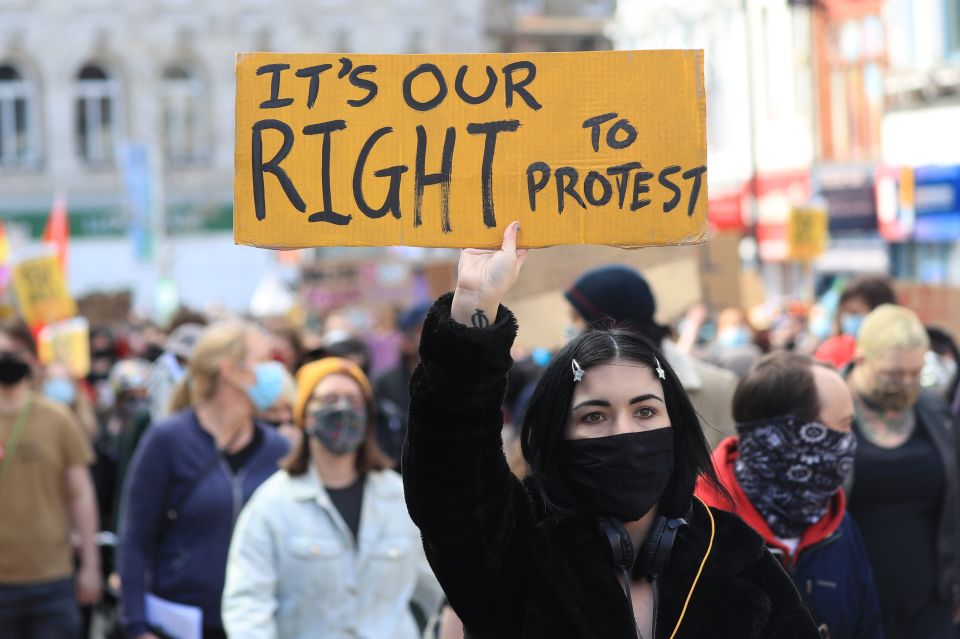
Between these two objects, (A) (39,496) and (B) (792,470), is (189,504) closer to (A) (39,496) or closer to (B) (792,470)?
(A) (39,496)

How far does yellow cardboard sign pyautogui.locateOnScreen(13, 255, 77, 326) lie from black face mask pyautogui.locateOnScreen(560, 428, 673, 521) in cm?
1052

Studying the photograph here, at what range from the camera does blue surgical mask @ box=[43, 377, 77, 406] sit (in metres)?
9.83

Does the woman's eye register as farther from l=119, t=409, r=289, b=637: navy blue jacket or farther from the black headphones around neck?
l=119, t=409, r=289, b=637: navy blue jacket

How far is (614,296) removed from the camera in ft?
18.0

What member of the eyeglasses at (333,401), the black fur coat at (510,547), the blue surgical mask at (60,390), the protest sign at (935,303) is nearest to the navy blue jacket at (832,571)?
the black fur coat at (510,547)

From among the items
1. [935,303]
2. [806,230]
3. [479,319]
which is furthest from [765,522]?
[806,230]

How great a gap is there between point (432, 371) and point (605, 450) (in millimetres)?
409

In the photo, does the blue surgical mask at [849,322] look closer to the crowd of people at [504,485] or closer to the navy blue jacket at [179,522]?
the crowd of people at [504,485]

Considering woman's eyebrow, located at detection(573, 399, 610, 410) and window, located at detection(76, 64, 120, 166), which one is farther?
window, located at detection(76, 64, 120, 166)

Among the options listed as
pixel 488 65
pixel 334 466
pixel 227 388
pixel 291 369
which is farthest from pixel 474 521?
pixel 291 369

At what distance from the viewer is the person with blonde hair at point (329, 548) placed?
4992mm

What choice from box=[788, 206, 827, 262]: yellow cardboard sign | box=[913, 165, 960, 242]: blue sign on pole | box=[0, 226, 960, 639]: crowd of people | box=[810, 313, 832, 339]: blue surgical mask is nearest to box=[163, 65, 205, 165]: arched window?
box=[913, 165, 960, 242]: blue sign on pole

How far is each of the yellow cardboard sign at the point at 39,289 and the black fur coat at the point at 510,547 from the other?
10.5 meters

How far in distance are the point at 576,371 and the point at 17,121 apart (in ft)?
122
